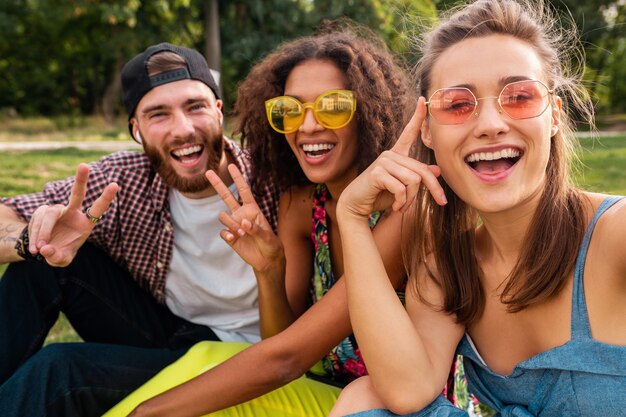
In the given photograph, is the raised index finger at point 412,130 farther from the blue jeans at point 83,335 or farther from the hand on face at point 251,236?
the blue jeans at point 83,335

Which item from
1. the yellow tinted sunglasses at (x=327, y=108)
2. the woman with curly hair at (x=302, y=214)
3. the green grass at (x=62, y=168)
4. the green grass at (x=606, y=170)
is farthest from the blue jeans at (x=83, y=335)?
the green grass at (x=606, y=170)

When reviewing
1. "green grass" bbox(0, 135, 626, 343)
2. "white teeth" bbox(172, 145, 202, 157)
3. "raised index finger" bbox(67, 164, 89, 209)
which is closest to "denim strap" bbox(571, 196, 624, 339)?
"raised index finger" bbox(67, 164, 89, 209)

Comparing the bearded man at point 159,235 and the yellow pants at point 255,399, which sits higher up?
the bearded man at point 159,235

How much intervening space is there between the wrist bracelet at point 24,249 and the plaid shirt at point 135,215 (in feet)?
1.36

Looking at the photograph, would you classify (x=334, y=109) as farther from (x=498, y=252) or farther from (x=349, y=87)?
(x=498, y=252)

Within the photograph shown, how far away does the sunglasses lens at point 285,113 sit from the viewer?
2.93m

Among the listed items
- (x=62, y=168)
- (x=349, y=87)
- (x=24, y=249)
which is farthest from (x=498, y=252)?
(x=62, y=168)

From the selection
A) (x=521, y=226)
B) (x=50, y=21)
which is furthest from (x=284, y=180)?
(x=50, y=21)

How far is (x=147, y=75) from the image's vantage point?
138 inches

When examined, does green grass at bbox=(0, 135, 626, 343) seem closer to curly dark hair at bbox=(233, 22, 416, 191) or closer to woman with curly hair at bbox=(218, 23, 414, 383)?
curly dark hair at bbox=(233, 22, 416, 191)

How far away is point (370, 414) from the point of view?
6.66ft

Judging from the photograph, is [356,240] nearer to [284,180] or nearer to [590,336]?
[590,336]

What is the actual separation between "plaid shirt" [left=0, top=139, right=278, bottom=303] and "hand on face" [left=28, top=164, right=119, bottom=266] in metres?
0.39

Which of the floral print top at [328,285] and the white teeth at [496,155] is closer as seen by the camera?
the white teeth at [496,155]
